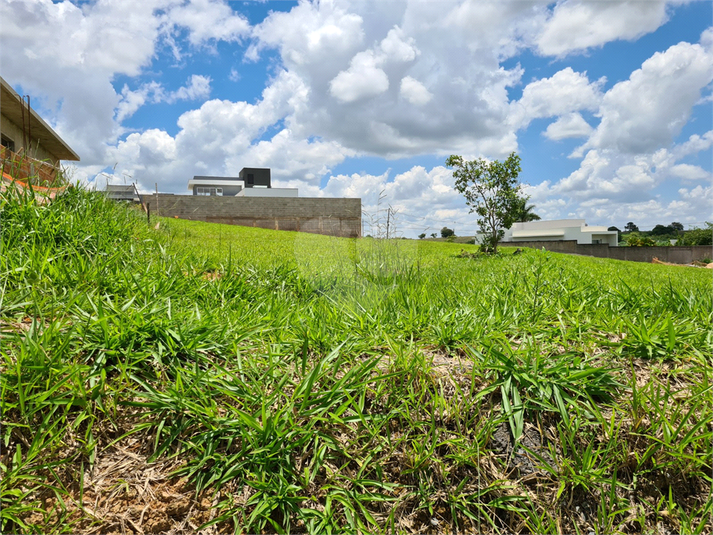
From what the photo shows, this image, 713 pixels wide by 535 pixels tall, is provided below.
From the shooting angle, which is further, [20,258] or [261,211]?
[261,211]

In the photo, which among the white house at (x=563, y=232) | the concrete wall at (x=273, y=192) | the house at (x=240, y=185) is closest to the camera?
the concrete wall at (x=273, y=192)

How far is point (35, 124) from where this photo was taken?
17.5m

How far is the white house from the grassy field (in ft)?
192

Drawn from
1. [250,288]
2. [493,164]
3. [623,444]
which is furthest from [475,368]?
[493,164]

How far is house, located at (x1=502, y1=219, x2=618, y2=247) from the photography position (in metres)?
58.9

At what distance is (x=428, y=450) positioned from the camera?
6.53 ft

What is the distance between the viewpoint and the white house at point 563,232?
58875 mm

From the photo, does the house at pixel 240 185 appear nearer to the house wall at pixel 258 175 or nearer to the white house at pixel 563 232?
the house wall at pixel 258 175

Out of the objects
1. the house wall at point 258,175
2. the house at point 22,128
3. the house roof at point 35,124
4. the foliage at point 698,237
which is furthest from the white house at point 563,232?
the house at point 22,128

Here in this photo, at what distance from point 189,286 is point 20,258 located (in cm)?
115

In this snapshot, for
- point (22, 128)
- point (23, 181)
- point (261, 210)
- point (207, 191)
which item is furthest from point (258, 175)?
point (23, 181)

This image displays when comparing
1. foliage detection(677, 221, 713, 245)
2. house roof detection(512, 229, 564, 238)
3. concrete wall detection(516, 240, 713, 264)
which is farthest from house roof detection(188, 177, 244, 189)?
foliage detection(677, 221, 713, 245)

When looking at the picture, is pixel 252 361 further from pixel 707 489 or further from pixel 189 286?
pixel 707 489

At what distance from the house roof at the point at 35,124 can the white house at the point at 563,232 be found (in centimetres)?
5078
